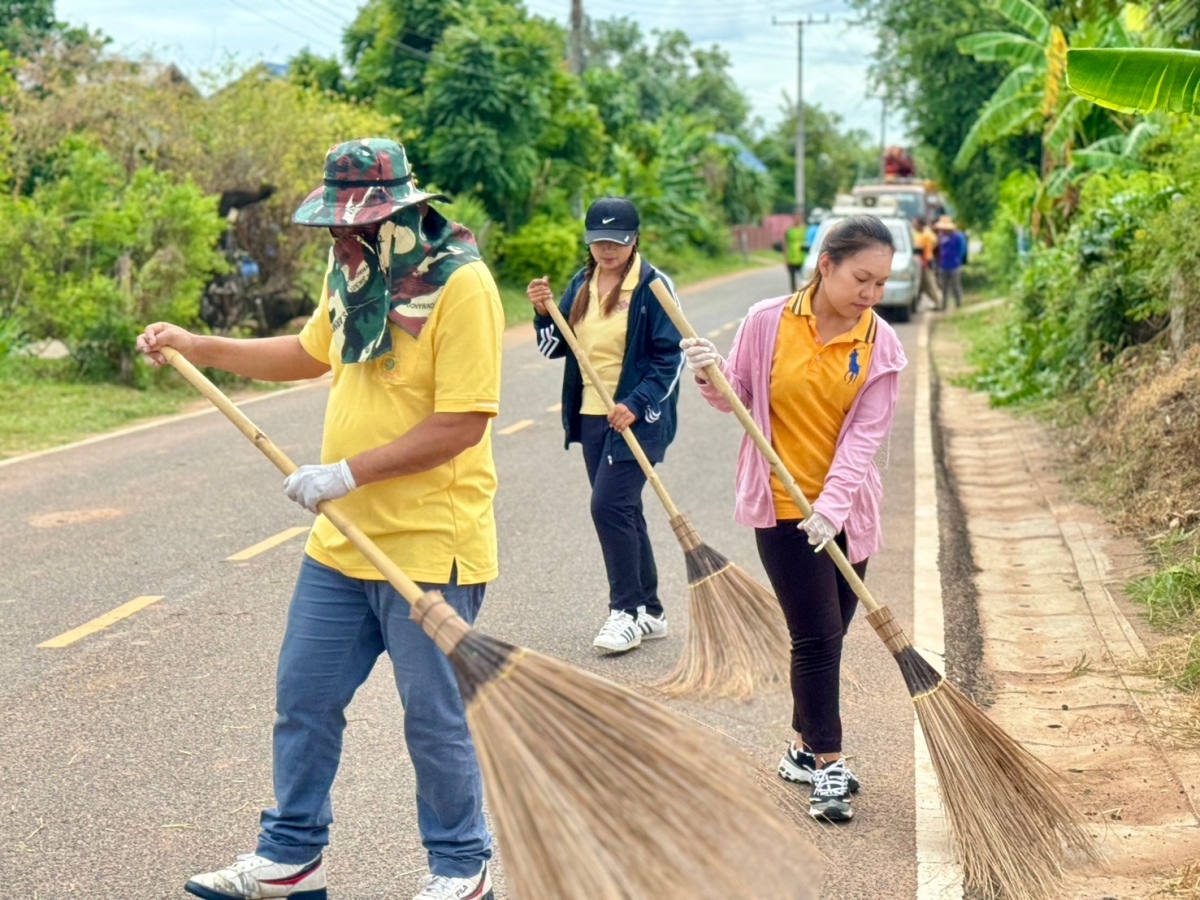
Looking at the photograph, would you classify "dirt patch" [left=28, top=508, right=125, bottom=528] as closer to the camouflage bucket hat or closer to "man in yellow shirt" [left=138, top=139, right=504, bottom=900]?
"man in yellow shirt" [left=138, top=139, right=504, bottom=900]

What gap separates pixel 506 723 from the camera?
3.05 meters

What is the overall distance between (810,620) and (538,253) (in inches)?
901

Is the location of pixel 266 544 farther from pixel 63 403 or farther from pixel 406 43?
pixel 406 43

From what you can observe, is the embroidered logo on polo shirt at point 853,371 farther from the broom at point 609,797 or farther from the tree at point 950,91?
the tree at point 950,91

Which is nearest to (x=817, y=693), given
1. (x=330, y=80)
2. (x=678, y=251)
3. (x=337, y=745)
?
(x=337, y=745)

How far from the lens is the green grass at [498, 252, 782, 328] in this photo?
82.6 ft

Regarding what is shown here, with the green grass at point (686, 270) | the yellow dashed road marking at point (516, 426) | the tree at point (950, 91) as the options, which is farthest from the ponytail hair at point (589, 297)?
the tree at point (950, 91)

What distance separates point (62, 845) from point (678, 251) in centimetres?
3705

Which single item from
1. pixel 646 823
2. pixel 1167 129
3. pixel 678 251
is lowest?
pixel 678 251

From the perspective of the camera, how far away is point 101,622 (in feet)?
21.6

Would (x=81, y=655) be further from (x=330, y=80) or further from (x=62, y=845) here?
(x=330, y=80)

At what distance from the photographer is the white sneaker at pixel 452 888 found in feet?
11.8

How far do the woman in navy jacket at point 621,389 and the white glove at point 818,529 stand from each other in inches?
74.1

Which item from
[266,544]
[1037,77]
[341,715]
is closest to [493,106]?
[1037,77]
